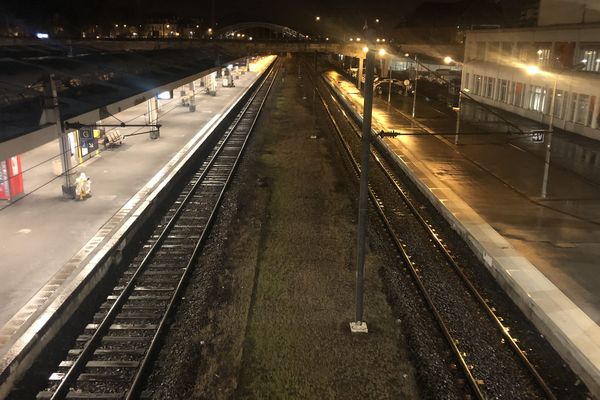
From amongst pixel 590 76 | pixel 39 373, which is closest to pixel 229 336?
pixel 39 373

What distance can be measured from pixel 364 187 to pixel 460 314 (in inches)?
127

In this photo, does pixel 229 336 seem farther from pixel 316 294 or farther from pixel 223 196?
pixel 223 196

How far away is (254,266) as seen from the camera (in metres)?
12.6

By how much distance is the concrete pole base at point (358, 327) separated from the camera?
9.82 metres

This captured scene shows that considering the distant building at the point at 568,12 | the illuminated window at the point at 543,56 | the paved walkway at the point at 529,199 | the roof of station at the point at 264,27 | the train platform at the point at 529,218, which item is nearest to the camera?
the train platform at the point at 529,218

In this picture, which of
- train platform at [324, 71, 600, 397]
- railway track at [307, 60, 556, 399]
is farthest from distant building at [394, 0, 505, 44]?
railway track at [307, 60, 556, 399]

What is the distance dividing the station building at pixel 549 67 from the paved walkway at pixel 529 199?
199cm

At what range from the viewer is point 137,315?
1034 cm

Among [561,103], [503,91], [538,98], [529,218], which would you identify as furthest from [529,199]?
[503,91]

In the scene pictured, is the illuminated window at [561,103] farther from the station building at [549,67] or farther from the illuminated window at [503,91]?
the illuminated window at [503,91]

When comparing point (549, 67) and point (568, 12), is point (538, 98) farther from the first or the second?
point (568, 12)

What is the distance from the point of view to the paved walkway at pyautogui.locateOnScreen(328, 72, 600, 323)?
12.0 m

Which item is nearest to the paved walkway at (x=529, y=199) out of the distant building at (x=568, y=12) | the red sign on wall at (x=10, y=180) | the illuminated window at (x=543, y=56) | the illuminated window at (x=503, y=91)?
the illuminated window at (x=543, y=56)

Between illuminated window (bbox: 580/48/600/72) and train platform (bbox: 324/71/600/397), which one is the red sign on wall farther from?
illuminated window (bbox: 580/48/600/72)
